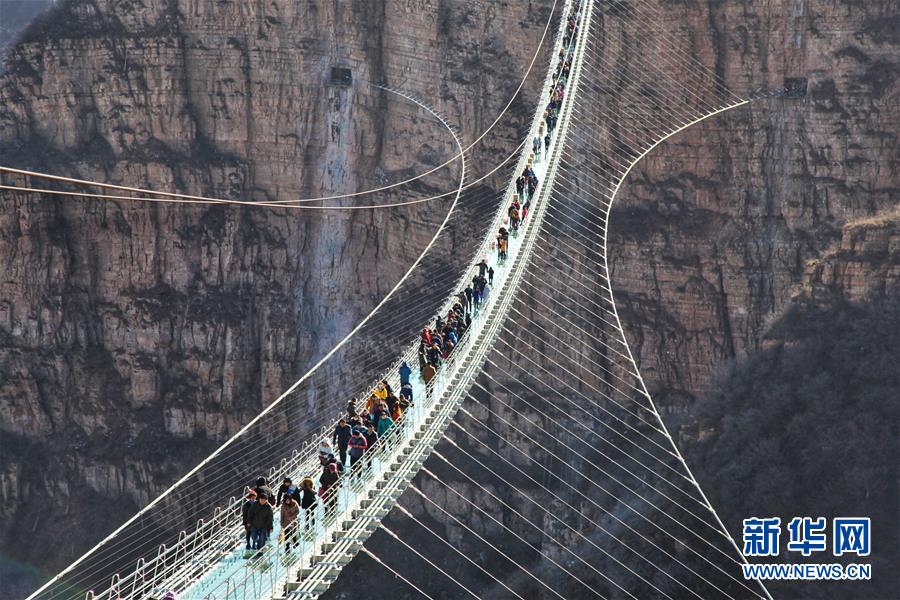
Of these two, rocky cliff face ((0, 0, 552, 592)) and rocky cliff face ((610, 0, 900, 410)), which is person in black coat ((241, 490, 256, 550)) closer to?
rocky cliff face ((610, 0, 900, 410))

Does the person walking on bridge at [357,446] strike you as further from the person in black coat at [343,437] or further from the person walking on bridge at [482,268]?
the person walking on bridge at [482,268]

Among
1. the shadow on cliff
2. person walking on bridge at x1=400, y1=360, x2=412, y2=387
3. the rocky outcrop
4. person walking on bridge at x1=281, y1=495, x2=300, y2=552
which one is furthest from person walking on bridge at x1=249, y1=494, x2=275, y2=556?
the rocky outcrop

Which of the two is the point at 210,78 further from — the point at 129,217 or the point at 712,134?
the point at 712,134

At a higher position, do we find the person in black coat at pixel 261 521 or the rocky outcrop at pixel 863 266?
the rocky outcrop at pixel 863 266

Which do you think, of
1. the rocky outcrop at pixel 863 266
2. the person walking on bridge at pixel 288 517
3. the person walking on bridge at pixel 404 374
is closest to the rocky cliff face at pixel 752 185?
the rocky outcrop at pixel 863 266

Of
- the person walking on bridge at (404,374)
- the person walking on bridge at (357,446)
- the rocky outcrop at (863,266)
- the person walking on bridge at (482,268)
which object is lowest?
the person walking on bridge at (357,446)

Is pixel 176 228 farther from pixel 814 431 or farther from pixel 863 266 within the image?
pixel 814 431
